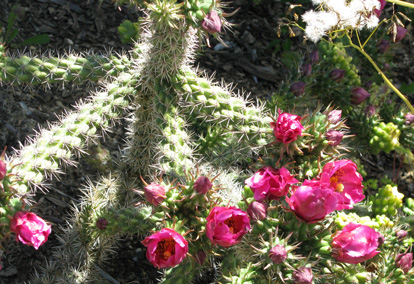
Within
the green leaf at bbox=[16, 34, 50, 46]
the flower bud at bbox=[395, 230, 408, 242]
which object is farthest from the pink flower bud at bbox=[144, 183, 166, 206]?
the green leaf at bbox=[16, 34, 50, 46]

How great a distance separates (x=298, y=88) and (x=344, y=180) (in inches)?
41.0

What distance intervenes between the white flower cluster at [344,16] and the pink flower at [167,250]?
53.0 inches

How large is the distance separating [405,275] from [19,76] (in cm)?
216

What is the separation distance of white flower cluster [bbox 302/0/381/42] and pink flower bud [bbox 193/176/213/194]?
1101 mm

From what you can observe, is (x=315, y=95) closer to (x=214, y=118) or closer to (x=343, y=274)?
(x=214, y=118)

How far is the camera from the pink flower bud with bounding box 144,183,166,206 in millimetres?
1762

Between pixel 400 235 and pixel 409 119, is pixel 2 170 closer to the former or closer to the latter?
pixel 400 235

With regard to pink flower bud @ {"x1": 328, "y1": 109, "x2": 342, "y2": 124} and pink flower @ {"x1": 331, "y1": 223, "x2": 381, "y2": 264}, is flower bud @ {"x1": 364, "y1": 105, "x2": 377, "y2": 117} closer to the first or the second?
pink flower bud @ {"x1": 328, "y1": 109, "x2": 342, "y2": 124}

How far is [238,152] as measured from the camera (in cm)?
263

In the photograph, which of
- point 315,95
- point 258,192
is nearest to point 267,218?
point 258,192

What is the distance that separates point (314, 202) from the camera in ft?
5.32

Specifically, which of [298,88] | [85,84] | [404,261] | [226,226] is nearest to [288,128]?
[226,226]

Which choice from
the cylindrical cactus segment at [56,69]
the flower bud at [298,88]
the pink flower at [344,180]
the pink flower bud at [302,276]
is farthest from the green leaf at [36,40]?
the pink flower bud at [302,276]

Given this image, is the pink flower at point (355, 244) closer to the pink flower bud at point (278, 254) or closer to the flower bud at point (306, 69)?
the pink flower bud at point (278, 254)
